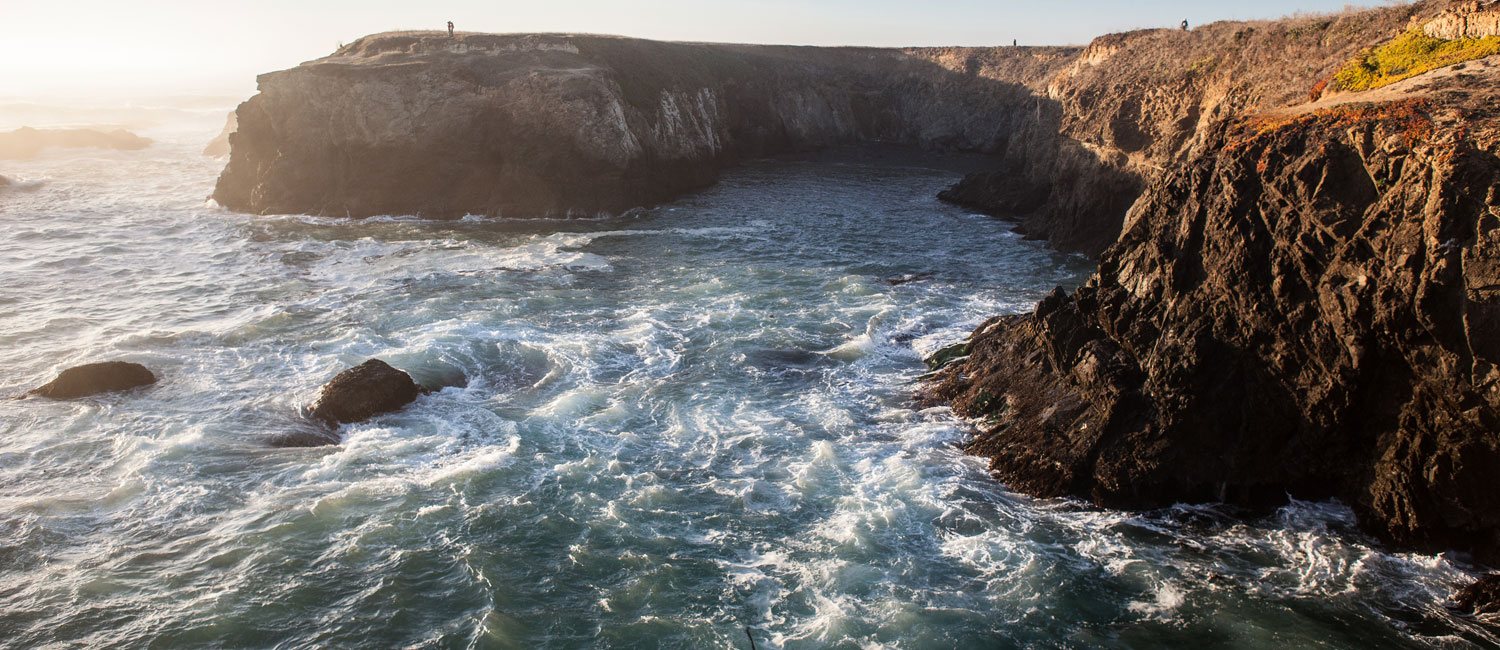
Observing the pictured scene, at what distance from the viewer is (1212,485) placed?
1541 centimetres

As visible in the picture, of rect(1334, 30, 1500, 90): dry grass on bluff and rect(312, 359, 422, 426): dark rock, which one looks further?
rect(312, 359, 422, 426): dark rock

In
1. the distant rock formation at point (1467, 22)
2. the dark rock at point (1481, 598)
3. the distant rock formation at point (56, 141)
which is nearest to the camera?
the dark rock at point (1481, 598)

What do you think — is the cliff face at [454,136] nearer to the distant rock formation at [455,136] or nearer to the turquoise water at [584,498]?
the distant rock formation at [455,136]

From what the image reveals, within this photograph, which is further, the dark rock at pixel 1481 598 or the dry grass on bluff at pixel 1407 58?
the dry grass on bluff at pixel 1407 58

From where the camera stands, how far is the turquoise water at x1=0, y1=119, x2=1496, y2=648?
12.6m

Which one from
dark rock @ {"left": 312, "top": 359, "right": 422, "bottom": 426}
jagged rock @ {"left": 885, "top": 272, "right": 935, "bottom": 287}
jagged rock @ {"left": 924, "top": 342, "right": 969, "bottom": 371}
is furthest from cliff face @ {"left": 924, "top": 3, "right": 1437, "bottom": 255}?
dark rock @ {"left": 312, "top": 359, "right": 422, "bottom": 426}

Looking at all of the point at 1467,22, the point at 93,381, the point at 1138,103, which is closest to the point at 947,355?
the point at 1467,22

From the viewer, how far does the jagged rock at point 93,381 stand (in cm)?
2030

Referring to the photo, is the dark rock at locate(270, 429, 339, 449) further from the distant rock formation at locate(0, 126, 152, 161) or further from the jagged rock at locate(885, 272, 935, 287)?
the distant rock formation at locate(0, 126, 152, 161)

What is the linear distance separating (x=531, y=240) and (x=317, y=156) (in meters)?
13.7

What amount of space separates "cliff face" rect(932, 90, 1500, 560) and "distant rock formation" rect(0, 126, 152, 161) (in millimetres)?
69612

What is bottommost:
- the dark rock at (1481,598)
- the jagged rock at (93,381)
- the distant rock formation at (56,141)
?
A: the jagged rock at (93,381)

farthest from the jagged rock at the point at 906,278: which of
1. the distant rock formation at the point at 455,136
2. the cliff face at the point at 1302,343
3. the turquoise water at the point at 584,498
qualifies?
the distant rock formation at the point at 455,136

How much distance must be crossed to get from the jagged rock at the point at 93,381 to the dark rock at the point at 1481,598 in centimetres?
2475
